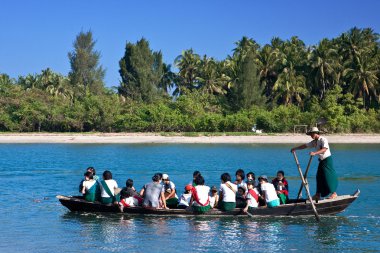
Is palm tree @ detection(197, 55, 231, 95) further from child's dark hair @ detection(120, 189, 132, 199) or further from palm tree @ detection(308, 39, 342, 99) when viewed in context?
child's dark hair @ detection(120, 189, 132, 199)

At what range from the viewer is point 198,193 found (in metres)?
17.5

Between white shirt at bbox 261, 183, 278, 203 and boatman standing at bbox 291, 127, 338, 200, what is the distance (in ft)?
4.52

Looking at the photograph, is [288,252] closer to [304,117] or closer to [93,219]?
[93,219]

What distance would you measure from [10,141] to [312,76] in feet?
123

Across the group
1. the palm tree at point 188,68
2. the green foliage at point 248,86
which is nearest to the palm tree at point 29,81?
the palm tree at point 188,68

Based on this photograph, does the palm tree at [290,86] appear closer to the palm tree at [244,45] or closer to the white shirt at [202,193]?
the palm tree at [244,45]

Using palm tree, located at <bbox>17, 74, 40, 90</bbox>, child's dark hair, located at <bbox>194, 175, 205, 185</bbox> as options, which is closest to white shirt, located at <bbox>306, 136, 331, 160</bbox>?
child's dark hair, located at <bbox>194, 175, 205, 185</bbox>

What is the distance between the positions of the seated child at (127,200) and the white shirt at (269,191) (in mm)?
4042

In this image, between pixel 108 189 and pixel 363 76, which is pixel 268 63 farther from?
pixel 108 189

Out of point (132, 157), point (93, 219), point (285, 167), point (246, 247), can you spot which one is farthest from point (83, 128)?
point (246, 247)

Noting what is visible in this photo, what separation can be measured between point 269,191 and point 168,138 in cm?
4573

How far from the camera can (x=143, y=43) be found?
85.8 meters

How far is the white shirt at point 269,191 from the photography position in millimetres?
17453

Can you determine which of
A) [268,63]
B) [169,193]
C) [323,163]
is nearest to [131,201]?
[169,193]
